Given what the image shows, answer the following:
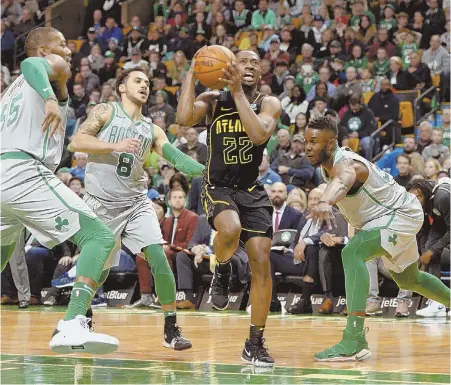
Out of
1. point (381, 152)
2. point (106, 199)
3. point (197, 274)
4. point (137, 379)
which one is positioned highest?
point (106, 199)

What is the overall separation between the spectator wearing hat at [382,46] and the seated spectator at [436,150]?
397 centimetres

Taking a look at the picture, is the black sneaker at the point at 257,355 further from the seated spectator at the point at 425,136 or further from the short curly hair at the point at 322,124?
the seated spectator at the point at 425,136

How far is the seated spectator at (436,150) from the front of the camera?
15508mm

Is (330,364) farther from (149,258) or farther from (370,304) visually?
(370,304)

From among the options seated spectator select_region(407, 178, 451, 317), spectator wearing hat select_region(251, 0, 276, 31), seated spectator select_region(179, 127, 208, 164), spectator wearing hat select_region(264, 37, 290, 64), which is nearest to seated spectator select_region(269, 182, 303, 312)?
seated spectator select_region(407, 178, 451, 317)

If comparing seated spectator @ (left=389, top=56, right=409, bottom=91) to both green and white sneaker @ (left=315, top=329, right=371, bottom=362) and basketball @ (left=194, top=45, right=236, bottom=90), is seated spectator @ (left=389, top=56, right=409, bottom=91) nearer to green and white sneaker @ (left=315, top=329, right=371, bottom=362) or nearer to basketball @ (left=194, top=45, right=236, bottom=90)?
green and white sneaker @ (left=315, top=329, right=371, bottom=362)

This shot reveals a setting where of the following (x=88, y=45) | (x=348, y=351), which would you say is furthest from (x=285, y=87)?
(x=348, y=351)

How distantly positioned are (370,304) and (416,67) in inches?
279

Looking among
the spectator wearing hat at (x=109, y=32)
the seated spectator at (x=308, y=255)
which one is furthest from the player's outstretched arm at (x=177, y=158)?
the spectator wearing hat at (x=109, y=32)

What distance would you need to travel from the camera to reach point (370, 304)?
12.6 metres

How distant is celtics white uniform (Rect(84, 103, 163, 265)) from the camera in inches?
336

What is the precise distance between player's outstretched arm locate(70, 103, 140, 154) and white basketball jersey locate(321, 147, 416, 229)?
1680mm

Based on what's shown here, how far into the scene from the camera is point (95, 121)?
27.9 ft

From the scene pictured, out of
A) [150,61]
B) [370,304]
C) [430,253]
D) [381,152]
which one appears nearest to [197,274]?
[370,304]
